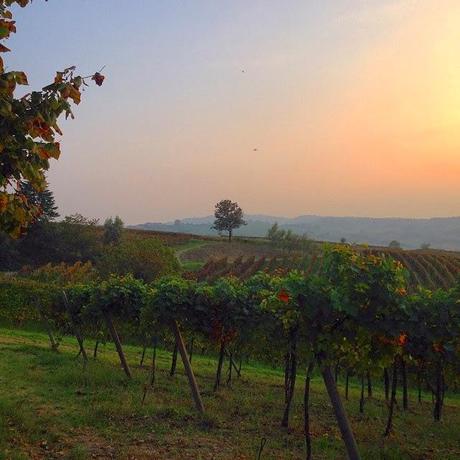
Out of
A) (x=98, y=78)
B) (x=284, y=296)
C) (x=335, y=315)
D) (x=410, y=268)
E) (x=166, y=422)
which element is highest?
(x=98, y=78)

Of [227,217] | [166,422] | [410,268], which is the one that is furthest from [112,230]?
[166,422]

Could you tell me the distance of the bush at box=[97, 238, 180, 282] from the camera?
37594mm

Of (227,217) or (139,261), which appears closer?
(139,261)

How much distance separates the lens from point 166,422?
8.77 metres

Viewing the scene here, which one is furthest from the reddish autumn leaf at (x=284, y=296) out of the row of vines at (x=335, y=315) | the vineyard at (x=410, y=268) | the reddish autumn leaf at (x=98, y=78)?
the vineyard at (x=410, y=268)

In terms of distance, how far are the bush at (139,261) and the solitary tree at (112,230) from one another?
29063 millimetres

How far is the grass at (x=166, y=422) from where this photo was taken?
7.25m

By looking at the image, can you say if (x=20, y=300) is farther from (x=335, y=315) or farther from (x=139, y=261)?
(x=335, y=315)

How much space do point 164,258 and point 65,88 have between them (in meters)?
35.1

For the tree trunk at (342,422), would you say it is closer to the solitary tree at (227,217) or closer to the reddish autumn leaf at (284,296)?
the reddish autumn leaf at (284,296)

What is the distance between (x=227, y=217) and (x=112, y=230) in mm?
26685

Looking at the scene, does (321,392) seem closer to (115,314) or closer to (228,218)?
(115,314)

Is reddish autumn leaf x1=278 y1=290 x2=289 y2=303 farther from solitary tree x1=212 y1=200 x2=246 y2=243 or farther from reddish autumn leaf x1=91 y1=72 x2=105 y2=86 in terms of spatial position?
solitary tree x1=212 y1=200 x2=246 y2=243

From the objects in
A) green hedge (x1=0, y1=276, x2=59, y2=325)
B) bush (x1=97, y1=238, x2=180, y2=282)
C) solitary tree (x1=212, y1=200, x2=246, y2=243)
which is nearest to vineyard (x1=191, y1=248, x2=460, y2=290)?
bush (x1=97, y1=238, x2=180, y2=282)
